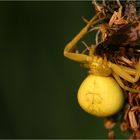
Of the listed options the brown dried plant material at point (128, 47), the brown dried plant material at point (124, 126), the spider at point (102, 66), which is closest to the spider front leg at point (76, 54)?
the spider at point (102, 66)

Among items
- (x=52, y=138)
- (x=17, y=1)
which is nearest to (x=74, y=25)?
(x=17, y=1)

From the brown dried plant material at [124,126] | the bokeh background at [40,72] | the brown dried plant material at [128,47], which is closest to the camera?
the brown dried plant material at [128,47]

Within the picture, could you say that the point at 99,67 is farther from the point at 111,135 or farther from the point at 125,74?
the point at 111,135

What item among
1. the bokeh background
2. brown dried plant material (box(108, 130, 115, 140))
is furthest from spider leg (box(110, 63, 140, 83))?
the bokeh background

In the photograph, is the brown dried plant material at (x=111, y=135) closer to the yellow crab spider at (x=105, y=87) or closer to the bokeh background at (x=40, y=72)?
the yellow crab spider at (x=105, y=87)

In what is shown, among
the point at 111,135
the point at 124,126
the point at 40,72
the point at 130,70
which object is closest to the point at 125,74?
the point at 130,70

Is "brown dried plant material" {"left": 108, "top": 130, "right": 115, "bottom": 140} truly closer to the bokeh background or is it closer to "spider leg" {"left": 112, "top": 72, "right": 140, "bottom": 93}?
"spider leg" {"left": 112, "top": 72, "right": 140, "bottom": 93}
